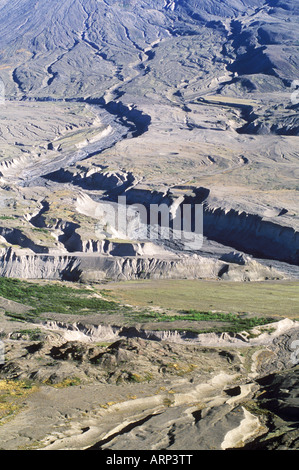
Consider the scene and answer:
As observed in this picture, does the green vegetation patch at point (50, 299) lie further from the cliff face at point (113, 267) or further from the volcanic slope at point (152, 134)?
the volcanic slope at point (152, 134)

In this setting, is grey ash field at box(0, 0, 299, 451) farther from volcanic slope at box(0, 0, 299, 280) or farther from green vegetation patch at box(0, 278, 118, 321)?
volcanic slope at box(0, 0, 299, 280)

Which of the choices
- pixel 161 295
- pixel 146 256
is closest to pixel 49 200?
pixel 146 256

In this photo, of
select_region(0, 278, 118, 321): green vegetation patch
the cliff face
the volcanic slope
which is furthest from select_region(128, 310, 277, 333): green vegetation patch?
the volcanic slope

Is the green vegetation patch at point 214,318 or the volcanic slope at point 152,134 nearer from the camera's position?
the green vegetation patch at point 214,318

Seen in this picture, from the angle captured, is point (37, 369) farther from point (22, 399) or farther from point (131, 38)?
point (131, 38)

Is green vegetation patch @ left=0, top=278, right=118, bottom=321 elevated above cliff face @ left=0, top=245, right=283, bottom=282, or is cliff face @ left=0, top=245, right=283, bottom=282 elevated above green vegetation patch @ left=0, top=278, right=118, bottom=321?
green vegetation patch @ left=0, top=278, right=118, bottom=321

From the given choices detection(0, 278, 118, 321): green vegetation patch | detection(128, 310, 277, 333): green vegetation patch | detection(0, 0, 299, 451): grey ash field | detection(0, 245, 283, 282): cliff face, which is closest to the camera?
detection(0, 0, 299, 451): grey ash field

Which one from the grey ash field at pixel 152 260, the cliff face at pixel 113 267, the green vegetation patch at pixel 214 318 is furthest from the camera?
the cliff face at pixel 113 267

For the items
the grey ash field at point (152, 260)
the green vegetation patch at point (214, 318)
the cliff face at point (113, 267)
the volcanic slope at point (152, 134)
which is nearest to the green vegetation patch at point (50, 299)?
the grey ash field at point (152, 260)

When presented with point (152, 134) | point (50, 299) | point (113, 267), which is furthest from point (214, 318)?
point (152, 134)
